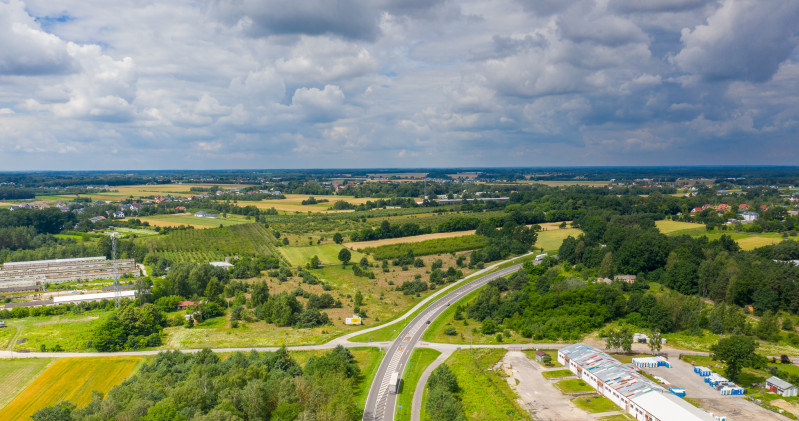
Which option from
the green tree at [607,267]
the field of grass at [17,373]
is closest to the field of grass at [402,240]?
the green tree at [607,267]

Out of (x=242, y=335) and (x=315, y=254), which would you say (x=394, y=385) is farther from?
(x=315, y=254)

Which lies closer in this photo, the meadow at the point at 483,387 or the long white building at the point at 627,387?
the long white building at the point at 627,387

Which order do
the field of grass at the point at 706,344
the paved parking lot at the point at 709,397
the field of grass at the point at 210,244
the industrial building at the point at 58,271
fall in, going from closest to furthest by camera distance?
the paved parking lot at the point at 709,397
the field of grass at the point at 706,344
the industrial building at the point at 58,271
the field of grass at the point at 210,244

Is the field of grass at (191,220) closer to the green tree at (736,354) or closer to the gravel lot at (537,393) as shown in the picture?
the gravel lot at (537,393)

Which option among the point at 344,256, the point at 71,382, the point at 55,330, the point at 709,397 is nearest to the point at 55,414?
the point at 71,382

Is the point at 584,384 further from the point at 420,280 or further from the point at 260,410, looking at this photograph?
the point at 420,280

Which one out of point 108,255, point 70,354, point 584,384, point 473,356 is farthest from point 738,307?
point 108,255

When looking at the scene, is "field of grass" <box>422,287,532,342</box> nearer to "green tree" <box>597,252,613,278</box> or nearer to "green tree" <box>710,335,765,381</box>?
"green tree" <box>710,335,765,381</box>
